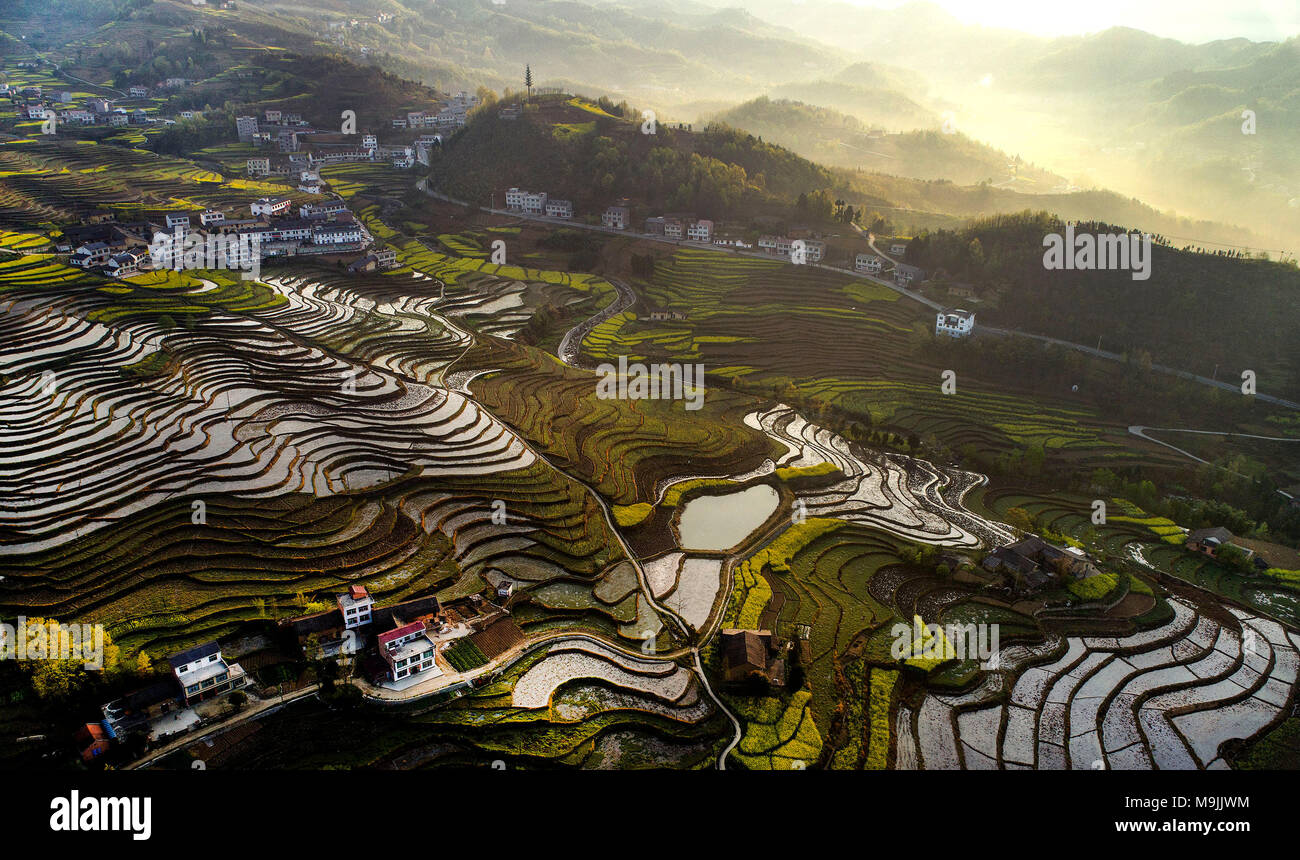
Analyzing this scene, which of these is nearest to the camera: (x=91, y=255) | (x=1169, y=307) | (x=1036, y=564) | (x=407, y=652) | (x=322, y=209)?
(x=407, y=652)

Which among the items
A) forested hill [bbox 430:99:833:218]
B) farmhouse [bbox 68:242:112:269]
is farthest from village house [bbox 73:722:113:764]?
forested hill [bbox 430:99:833:218]

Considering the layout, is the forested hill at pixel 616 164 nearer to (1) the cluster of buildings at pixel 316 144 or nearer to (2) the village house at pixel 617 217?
(2) the village house at pixel 617 217

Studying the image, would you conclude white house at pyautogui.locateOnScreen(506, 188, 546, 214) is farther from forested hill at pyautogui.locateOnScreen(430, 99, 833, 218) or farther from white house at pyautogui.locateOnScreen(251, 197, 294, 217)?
white house at pyautogui.locateOnScreen(251, 197, 294, 217)

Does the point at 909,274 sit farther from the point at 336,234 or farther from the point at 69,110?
the point at 69,110

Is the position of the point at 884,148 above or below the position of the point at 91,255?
above

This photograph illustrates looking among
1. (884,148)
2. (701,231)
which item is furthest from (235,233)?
(884,148)

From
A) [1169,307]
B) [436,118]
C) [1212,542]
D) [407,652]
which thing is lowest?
[407,652]

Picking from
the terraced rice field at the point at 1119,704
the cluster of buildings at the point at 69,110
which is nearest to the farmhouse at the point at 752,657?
the terraced rice field at the point at 1119,704
